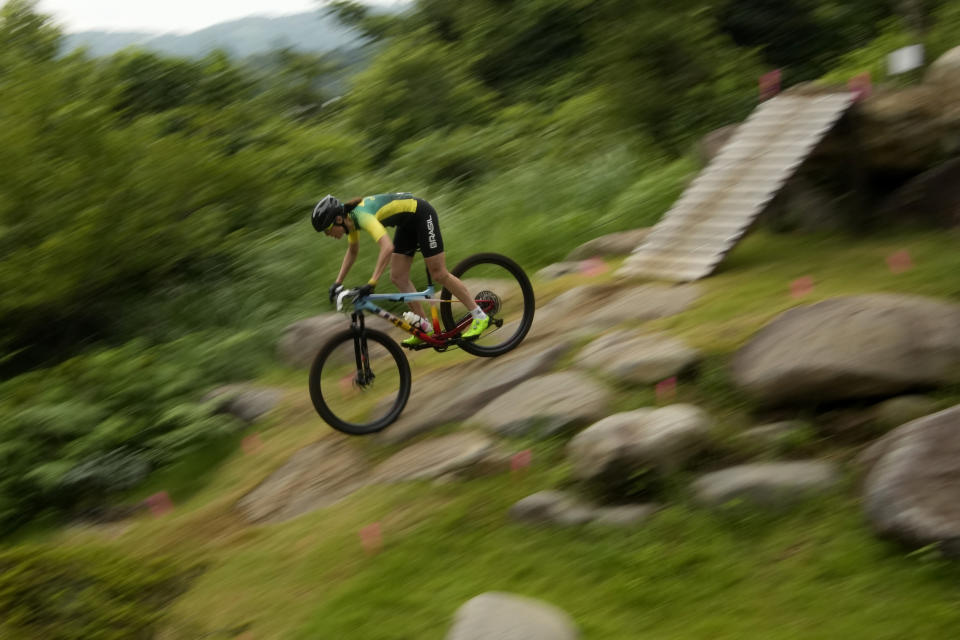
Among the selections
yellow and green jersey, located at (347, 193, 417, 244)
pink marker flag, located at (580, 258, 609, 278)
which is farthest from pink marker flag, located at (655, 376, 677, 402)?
pink marker flag, located at (580, 258, 609, 278)

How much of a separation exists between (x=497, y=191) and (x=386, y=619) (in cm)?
970

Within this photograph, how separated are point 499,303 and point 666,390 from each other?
206 centimetres

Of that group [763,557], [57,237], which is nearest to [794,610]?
[763,557]

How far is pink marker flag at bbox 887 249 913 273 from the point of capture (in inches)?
302

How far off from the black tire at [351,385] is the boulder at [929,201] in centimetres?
481

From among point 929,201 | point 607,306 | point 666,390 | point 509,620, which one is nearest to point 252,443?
point 607,306

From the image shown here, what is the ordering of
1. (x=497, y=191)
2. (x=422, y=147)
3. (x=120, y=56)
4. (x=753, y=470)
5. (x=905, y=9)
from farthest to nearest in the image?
(x=120, y=56), (x=422, y=147), (x=497, y=191), (x=905, y=9), (x=753, y=470)

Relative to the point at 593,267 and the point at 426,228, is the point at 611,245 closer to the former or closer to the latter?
the point at 593,267

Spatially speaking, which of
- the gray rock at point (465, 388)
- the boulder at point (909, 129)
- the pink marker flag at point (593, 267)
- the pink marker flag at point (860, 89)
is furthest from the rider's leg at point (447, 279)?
the pink marker flag at point (860, 89)

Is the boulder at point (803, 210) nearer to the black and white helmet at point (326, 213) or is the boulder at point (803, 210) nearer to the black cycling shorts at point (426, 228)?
the black cycling shorts at point (426, 228)

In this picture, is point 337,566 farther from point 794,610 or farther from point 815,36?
point 815,36

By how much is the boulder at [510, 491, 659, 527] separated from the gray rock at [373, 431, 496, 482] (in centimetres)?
68

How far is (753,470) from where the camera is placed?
17.1ft

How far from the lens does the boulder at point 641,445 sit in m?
5.34
